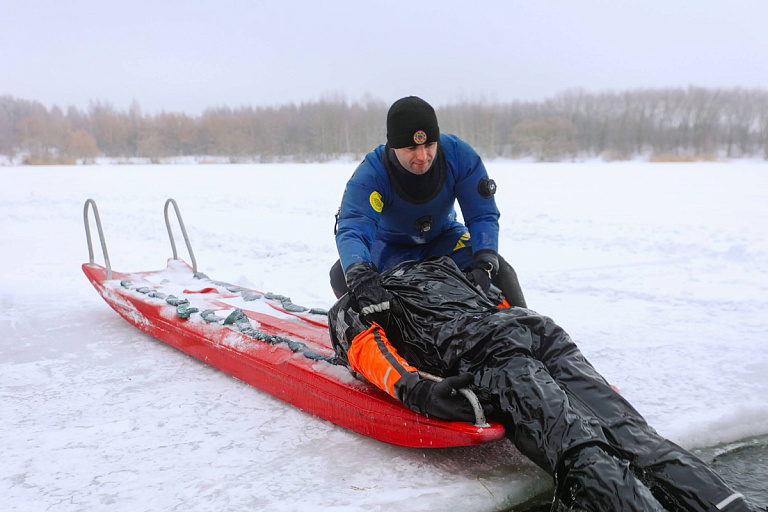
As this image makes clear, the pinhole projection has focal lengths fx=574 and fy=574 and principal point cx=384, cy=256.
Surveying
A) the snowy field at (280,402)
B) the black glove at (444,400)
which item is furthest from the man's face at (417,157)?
the snowy field at (280,402)

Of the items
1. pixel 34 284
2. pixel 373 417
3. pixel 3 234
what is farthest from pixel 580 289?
pixel 3 234

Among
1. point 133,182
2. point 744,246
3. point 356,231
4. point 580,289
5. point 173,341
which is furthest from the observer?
point 133,182

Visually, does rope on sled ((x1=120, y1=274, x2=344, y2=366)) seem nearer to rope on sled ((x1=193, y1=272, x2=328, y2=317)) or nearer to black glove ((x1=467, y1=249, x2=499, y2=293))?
rope on sled ((x1=193, y1=272, x2=328, y2=317))

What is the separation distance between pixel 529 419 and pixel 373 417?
69 cm

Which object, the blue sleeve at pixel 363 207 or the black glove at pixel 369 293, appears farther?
the blue sleeve at pixel 363 207

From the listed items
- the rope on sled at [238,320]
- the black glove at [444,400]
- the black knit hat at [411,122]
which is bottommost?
the rope on sled at [238,320]

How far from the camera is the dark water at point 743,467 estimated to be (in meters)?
2.04

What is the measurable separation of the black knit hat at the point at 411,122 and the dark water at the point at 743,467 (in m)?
1.67

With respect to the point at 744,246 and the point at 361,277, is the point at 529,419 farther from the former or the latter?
the point at 744,246

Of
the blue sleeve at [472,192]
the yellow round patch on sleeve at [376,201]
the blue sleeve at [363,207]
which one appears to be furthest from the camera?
the blue sleeve at [472,192]

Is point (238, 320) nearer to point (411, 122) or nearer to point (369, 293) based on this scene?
point (369, 293)

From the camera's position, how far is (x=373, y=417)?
2.38 meters

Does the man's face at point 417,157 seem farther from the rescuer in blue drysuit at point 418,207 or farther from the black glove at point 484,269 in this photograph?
the black glove at point 484,269

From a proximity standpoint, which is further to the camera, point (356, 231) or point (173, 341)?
point (173, 341)
